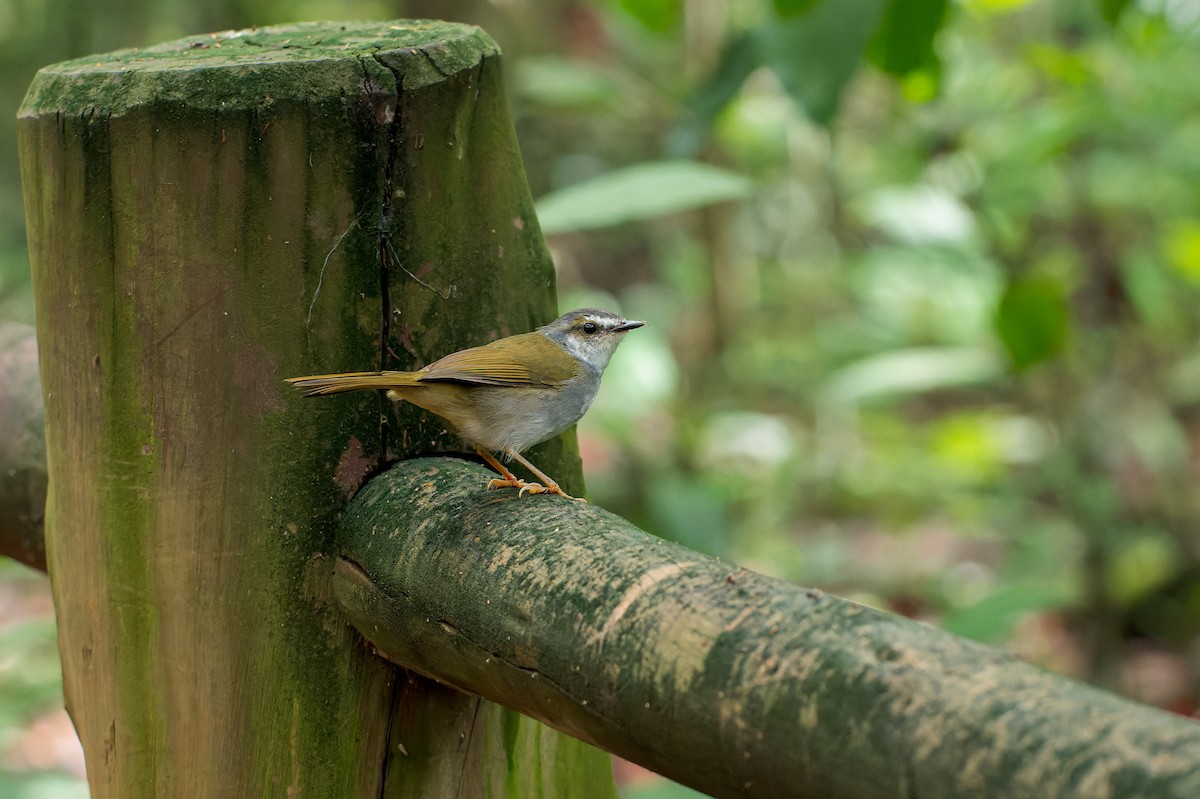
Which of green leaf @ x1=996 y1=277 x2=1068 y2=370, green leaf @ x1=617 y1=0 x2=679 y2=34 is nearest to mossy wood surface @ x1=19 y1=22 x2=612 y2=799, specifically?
green leaf @ x1=617 y1=0 x2=679 y2=34

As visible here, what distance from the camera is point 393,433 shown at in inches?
72.1

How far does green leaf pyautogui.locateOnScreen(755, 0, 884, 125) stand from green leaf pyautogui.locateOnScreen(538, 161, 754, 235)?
253mm

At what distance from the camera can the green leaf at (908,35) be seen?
2.08 m

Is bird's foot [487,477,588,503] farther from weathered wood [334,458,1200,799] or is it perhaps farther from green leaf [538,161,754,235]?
green leaf [538,161,754,235]

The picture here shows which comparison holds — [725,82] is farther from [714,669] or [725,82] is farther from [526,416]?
[714,669]

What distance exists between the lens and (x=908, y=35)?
84.8 inches

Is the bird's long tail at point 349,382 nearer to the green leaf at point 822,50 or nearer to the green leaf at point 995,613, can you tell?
the green leaf at point 822,50

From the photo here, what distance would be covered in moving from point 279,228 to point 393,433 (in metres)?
0.37

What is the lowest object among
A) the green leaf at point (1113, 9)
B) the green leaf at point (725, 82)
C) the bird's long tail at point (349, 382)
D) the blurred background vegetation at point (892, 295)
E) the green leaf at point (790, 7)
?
the blurred background vegetation at point (892, 295)

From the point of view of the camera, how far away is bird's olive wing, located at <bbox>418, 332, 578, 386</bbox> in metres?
1.79

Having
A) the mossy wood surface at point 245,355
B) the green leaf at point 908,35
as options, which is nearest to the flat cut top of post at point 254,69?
the mossy wood surface at point 245,355

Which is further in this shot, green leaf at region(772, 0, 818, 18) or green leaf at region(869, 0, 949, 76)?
green leaf at region(869, 0, 949, 76)

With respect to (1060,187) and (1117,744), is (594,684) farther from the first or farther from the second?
(1060,187)

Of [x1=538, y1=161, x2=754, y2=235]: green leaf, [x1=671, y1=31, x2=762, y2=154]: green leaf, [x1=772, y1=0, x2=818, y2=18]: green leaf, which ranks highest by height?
[x1=772, y1=0, x2=818, y2=18]: green leaf
